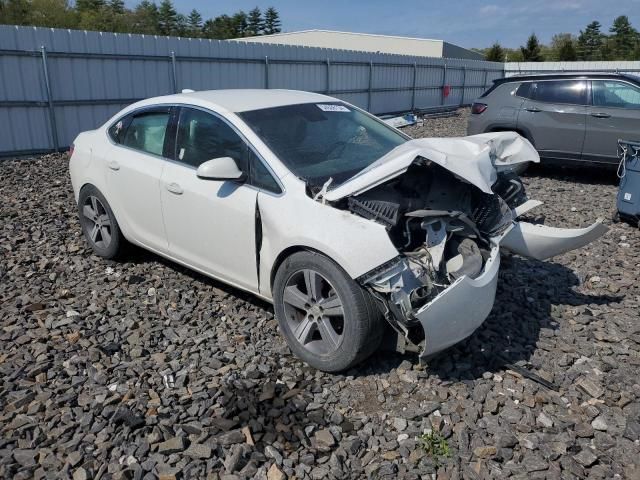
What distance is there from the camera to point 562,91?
9109mm

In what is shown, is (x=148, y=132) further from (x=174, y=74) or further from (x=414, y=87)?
(x=414, y=87)

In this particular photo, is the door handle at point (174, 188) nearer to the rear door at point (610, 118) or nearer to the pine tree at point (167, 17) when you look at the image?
the rear door at point (610, 118)

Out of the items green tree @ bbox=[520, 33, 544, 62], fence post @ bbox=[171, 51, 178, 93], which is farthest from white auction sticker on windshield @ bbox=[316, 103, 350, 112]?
green tree @ bbox=[520, 33, 544, 62]

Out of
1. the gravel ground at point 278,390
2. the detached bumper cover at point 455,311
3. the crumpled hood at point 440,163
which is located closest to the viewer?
the gravel ground at point 278,390

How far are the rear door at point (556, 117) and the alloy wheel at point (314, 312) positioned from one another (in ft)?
23.1

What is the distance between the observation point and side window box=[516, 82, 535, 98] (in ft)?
30.9

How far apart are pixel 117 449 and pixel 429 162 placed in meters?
2.46

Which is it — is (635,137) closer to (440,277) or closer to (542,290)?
(542,290)

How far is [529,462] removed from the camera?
2795 mm

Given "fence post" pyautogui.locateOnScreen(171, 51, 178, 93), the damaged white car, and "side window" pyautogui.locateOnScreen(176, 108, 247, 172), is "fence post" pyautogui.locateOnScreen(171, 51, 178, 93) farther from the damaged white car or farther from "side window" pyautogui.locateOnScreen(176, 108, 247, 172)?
"side window" pyautogui.locateOnScreen(176, 108, 247, 172)

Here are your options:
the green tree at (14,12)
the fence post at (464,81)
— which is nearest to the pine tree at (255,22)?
the green tree at (14,12)

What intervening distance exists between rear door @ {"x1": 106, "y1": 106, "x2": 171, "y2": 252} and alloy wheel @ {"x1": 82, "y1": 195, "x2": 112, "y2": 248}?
339mm

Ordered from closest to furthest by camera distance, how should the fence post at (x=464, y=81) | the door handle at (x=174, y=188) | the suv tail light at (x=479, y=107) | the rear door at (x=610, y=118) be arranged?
the door handle at (x=174, y=188), the rear door at (x=610, y=118), the suv tail light at (x=479, y=107), the fence post at (x=464, y=81)

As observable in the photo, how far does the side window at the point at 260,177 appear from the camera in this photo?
12.0ft
